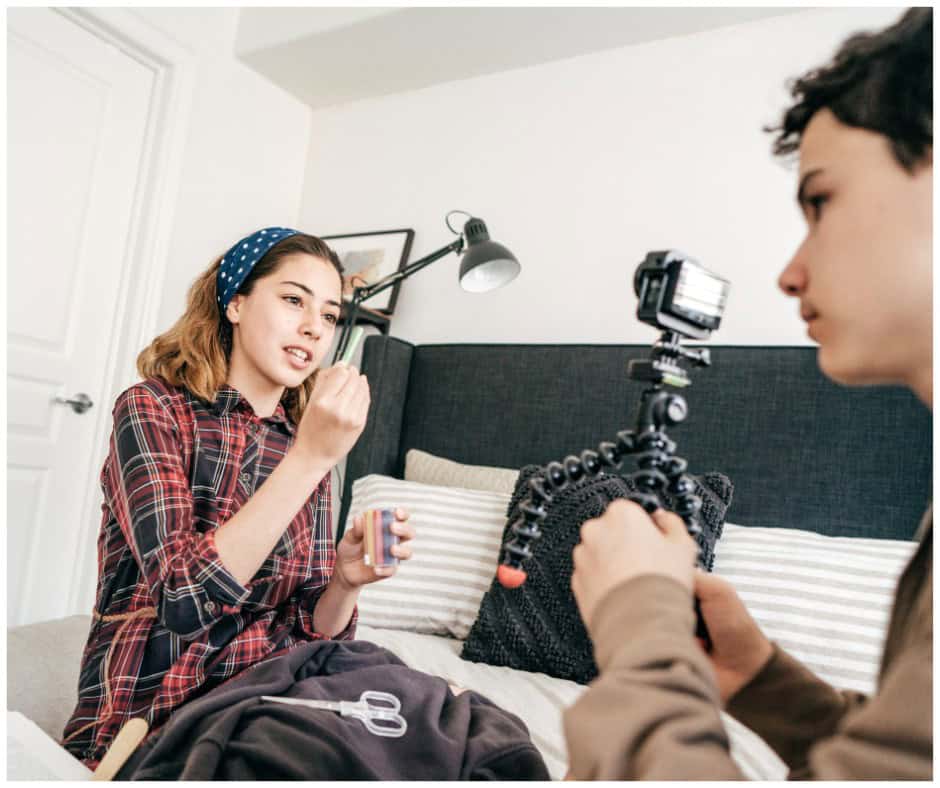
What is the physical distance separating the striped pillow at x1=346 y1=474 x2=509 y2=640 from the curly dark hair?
1.36m

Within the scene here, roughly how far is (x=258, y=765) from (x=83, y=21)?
2.59 m

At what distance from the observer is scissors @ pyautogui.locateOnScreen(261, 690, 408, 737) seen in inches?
35.5

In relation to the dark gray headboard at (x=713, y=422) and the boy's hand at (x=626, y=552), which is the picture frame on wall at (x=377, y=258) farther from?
the boy's hand at (x=626, y=552)

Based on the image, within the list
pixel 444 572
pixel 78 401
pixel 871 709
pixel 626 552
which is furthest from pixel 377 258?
pixel 871 709

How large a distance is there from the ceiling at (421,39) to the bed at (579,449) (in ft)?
3.31

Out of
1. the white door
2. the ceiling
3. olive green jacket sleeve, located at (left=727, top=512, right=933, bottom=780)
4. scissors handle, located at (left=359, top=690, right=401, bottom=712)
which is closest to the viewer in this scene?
olive green jacket sleeve, located at (left=727, top=512, right=933, bottom=780)

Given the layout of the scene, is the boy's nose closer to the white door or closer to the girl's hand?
the girl's hand

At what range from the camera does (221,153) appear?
2.90m

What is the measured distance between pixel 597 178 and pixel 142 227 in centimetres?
157

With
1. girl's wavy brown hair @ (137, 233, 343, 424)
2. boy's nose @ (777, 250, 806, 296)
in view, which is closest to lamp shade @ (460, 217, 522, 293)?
girl's wavy brown hair @ (137, 233, 343, 424)

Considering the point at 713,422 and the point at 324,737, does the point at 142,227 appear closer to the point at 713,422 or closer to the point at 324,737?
the point at 713,422

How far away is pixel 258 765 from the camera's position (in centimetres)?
81

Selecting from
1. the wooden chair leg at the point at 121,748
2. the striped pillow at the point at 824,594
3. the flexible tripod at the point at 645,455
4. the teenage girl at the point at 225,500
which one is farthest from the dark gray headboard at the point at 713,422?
the wooden chair leg at the point at 121,748

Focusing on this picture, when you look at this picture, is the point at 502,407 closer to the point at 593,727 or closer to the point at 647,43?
the point at 647,43
